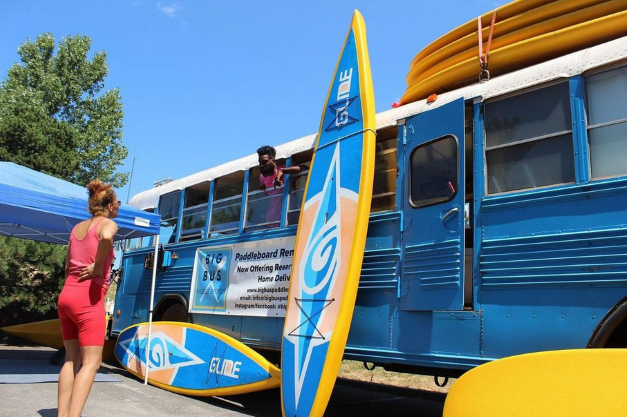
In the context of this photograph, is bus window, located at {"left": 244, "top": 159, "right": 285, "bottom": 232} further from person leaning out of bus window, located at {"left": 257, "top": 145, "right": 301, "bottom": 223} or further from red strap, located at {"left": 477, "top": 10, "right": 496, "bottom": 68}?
red strap, located at {"left": 477, "top": 10, "right": 496, "bottom": 68}

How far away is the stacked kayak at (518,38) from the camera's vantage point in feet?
13.2

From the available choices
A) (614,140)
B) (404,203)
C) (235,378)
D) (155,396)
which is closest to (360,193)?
(404,203)

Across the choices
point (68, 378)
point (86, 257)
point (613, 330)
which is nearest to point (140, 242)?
point (86, 257)

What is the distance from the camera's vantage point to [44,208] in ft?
20.1

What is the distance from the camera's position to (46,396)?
5.13 meters

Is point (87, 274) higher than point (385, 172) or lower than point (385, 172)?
lower

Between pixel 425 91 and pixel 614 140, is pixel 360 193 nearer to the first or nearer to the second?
pixel 425 91

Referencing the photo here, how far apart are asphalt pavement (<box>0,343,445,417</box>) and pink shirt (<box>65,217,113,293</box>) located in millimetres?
1575

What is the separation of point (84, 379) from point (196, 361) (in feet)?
9.54

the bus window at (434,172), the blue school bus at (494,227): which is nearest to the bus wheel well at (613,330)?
the blue school bus at (494,227)

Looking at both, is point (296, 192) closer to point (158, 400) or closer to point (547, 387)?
point (158, 400)

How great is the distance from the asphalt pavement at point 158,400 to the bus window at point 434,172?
9.58ft

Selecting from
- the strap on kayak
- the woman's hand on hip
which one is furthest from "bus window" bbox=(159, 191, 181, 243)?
the strap on kayak

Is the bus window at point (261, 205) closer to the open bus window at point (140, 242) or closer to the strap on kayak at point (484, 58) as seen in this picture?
the strap on kayak at point (484, 58)
